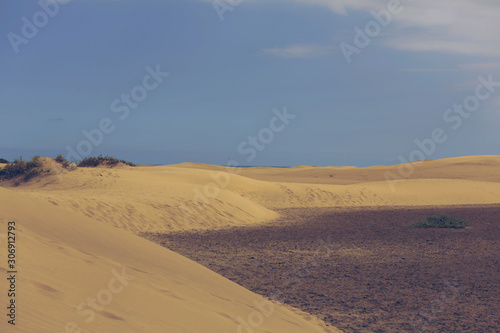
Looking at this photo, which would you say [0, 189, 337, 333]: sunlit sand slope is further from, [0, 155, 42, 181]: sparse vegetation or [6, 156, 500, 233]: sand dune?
[0, 155, 42, 181]: sparse vegetation

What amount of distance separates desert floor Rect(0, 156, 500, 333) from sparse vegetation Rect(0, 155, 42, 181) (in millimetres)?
4795

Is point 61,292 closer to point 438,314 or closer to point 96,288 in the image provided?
point 96,288

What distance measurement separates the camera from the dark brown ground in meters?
8.07

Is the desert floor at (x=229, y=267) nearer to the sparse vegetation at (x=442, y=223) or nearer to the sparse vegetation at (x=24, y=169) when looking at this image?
the sparse vegetation at (x=442, y=223)

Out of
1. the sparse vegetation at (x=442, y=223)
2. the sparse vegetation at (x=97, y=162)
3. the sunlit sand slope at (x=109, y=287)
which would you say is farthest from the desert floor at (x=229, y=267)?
the sparse vegetation at (x=97, y=162)

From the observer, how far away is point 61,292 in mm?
5203

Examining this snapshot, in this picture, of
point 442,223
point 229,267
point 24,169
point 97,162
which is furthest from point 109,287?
point 97,162

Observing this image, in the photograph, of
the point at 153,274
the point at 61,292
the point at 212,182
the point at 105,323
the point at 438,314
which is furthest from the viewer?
the point at 212,182

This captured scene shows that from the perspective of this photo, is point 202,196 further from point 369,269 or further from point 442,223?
point 369,269

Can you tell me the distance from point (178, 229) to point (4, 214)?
38.5ft

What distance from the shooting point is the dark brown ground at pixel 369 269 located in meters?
8.07

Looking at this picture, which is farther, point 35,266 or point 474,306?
point 474,306

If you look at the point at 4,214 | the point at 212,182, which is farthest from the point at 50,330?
the point at 212,182

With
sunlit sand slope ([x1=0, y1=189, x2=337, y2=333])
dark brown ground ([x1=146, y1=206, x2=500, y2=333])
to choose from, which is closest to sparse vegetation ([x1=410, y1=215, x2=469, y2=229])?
dark brown ground ([x1=146, y1=206, x2=500, y2=333])
